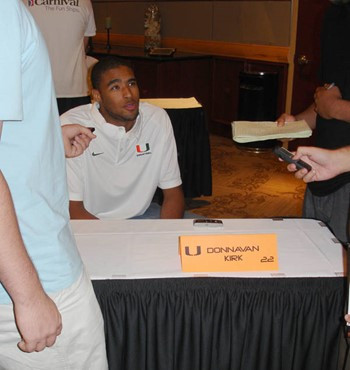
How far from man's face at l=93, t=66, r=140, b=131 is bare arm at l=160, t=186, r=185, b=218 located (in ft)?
1.07

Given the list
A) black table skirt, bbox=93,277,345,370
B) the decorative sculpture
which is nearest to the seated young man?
black table skirt, bbox=93,277,345,370

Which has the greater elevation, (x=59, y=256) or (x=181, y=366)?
(x=59, y=256)

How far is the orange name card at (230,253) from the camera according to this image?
3.95 ft

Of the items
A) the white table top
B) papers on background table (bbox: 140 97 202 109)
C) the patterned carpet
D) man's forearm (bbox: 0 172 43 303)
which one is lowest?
the patterned carpet

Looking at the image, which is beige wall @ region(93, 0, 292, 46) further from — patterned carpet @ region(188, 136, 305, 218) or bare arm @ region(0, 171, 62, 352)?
bare arm @ region(0, 171, 62, 352)

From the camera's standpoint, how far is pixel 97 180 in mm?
1996

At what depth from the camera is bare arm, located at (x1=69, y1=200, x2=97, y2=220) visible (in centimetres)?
187

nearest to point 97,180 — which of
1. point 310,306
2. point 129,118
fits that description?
point 129,118

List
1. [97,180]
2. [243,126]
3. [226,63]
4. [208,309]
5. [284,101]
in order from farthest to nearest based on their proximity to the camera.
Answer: [226,63] < [284,101] < [97,180] < [243,126] < [208,309]

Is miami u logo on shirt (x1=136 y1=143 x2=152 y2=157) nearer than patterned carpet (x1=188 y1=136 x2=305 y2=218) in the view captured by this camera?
Yes

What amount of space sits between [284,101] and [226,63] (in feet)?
2.68

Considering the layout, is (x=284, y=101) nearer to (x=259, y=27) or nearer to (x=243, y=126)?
(x=259, y=27)

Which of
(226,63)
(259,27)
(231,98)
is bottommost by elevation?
(231,98)

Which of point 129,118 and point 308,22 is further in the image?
point 308,22
